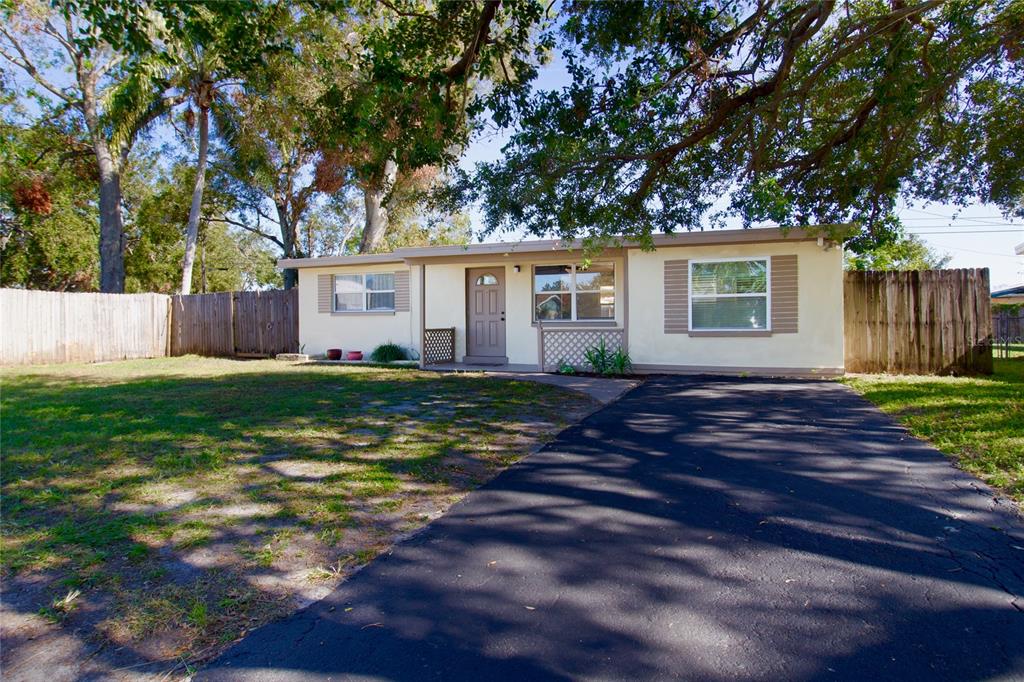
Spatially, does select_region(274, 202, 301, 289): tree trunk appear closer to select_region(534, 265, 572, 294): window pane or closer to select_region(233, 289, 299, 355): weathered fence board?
select_region(233, 289, 299, 355): weathered fence board

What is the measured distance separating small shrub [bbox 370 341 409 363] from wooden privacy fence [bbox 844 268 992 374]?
10032 mm

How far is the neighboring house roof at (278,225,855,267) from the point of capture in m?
10.6

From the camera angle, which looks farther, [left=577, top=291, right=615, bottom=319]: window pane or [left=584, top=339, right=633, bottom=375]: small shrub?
[left=577, top=291, right=615, bottom=319]: window pane

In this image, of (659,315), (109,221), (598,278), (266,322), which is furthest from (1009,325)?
(109,221)

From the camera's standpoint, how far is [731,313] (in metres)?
12.1

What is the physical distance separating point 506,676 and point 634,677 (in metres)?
0.48

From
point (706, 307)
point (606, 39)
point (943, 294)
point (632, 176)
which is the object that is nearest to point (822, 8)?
point (606, 39)

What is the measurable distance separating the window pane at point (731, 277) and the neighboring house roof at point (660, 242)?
0.50 m

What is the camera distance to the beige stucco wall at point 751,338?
1148 centimetres


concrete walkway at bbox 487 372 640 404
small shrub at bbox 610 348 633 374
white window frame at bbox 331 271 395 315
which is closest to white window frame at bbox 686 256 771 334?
small shrub at bbox 610 348 633 374

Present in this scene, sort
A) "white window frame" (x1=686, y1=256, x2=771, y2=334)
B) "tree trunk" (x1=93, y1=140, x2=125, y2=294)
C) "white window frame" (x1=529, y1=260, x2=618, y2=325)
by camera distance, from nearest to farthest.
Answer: "white window frame" (x1=686, y1=256, x2=771, y2=334)
"white window frame" (x1=529, y1=260, x2=618, y2=325)
"tree trunk" (x1=93, y1=140, x2=125, y2=294)

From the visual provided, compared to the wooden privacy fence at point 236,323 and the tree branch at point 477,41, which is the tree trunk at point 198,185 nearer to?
the wooden privacy fence at point 236,323

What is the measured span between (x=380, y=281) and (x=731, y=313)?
8782mm

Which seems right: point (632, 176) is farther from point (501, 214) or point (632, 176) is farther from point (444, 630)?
point (444, 630)
